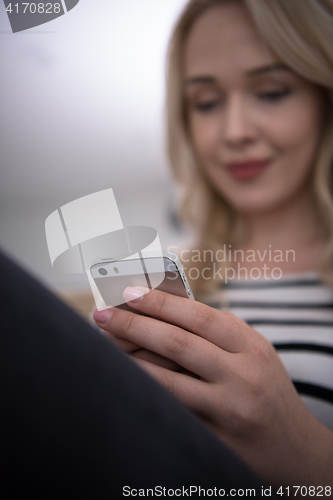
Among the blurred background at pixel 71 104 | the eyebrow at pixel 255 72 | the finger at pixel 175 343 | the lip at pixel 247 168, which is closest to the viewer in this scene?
the finger at pixel 175 343

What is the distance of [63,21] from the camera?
0.39 m

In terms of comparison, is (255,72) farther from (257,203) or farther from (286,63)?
(257,203)

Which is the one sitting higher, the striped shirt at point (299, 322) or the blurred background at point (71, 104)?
the blurred background at point (71, 104)

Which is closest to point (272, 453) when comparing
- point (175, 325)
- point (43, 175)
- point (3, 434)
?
point (175, 325)

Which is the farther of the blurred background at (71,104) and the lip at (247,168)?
A: the lip at (247,168)

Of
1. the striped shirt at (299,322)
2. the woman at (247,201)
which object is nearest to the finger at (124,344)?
the woman at (247,201)

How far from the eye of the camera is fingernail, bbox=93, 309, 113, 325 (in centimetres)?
30

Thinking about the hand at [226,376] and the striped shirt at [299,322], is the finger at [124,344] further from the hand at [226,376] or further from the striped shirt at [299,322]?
the striped shirt at [299,322]

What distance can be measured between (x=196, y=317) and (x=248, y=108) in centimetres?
42

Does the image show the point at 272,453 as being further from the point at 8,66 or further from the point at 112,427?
the point at 8,66

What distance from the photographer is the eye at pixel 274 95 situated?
536 mm

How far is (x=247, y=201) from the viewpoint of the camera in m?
0.73

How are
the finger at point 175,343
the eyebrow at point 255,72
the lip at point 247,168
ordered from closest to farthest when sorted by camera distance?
the finger at point 175,343
the eyebrow at point 255,72
the lip at point 247,168

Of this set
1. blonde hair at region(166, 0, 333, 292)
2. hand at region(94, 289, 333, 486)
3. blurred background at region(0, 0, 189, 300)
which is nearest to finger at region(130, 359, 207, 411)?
hand at region(94, 289, 333, 486)
